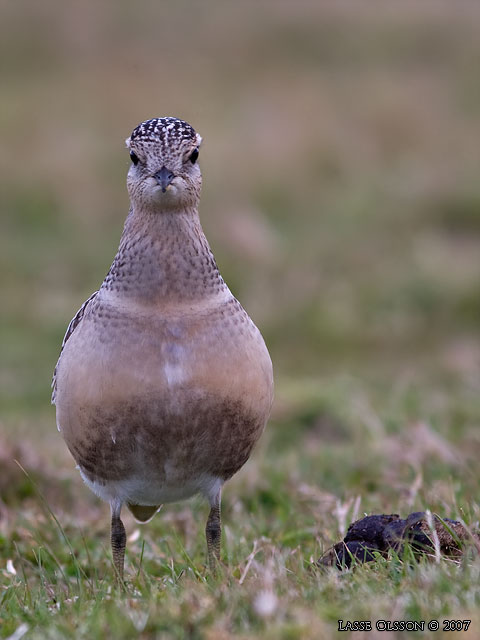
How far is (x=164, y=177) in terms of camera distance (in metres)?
4.78

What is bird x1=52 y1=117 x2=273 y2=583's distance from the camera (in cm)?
458

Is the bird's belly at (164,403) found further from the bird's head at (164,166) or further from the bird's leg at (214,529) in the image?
the bird's head at (164,166)

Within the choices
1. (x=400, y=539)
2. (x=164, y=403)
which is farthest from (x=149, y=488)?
(x=400, y=539)

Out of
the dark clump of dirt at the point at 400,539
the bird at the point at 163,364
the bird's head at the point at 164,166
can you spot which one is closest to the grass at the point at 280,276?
the dark clump of dirt at the point at 400,539

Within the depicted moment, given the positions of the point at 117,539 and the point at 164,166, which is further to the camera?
the point at 117,539

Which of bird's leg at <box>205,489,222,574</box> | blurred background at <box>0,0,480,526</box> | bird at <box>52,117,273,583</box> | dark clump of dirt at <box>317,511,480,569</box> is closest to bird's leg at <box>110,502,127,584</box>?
bird at <box>52,117,273,583</box>

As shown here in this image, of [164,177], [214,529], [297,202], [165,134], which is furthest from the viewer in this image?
[297,202]

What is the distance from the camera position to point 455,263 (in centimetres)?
1373

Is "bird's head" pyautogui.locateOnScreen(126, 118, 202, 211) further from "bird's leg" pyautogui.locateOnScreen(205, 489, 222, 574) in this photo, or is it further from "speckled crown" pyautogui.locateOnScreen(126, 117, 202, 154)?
"bird's leg" pyautogui.locateOnScreen(205, 489, 222, 574)

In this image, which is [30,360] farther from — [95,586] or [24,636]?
[24,636]

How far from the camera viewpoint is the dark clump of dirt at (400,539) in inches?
170

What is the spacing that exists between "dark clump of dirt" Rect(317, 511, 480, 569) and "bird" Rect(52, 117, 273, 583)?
1.96 feet

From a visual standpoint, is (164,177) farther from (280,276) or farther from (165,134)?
(280,276)

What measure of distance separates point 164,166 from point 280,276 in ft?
29.9
